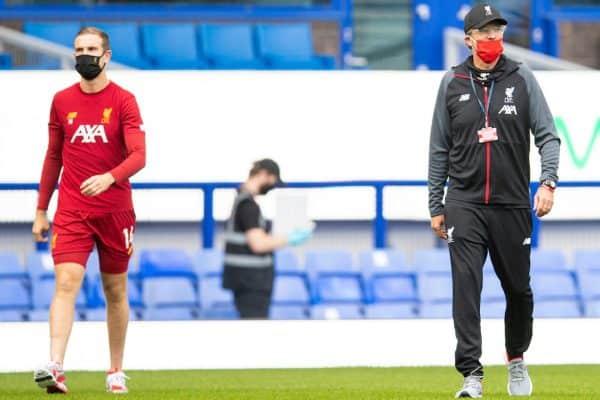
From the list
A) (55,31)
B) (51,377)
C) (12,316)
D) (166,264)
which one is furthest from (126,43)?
(51,377)

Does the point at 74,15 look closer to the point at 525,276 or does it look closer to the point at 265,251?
the point at 265,251

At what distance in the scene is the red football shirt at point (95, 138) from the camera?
739cm

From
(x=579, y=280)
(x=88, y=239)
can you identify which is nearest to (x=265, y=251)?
(x=579, y=280)

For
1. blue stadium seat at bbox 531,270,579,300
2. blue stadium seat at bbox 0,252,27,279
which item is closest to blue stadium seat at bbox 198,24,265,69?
blue stadium seat at bbox 531,270,579,300

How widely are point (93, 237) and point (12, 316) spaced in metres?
3.60

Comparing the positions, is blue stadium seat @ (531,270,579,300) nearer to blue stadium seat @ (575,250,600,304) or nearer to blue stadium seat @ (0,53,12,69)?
blue stadium seat @ (575,250,600,304)

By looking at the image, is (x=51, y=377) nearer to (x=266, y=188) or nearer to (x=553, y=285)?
(x=266, y=188)

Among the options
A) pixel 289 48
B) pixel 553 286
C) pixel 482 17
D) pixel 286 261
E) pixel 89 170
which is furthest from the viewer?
pixel 289 48

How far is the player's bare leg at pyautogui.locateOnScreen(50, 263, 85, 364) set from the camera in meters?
7.20

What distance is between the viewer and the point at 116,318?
301 inches

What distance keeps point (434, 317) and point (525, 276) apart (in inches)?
169

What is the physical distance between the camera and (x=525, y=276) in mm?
6859

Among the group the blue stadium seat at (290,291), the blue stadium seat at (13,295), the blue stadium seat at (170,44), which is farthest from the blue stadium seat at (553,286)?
the blue stadium seat at (170,44)

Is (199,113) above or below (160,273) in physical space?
above
